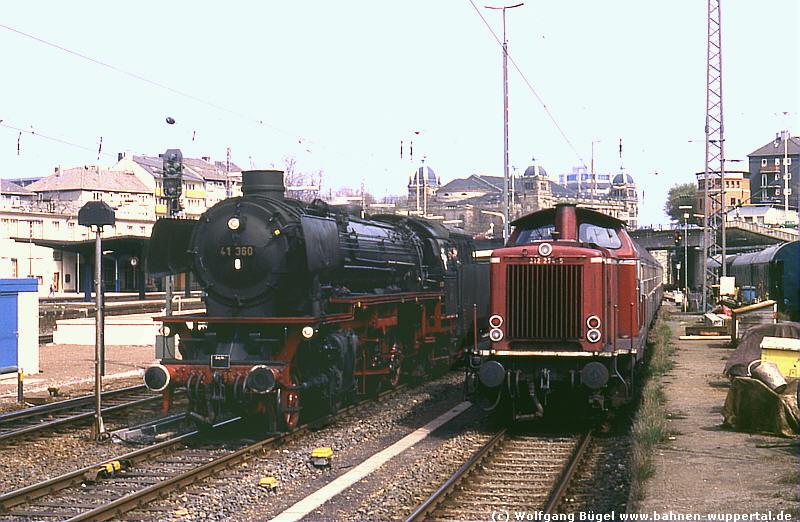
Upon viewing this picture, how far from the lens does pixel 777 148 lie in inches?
5005

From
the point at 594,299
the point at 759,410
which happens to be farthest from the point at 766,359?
the point at 594,299

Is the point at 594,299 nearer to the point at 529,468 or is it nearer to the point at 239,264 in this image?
the point at 529,468

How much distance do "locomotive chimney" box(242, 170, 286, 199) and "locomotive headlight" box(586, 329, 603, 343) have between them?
558 cm

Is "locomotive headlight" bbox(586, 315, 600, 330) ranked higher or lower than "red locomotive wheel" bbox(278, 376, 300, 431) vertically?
higher

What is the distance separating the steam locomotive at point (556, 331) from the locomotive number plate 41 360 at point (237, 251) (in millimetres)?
3762

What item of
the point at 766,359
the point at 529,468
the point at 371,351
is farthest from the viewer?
the point at 371,351

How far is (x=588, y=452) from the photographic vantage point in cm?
1163

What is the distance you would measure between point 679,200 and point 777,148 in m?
16.3

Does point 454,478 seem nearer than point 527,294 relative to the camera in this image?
Yes

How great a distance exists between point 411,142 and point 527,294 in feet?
129

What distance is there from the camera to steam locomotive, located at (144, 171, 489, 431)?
42.0 feet

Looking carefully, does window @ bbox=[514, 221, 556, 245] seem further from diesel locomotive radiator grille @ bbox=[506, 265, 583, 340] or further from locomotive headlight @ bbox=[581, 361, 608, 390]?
locomotive headlight @ bbox=[581, 361, 608, 390]

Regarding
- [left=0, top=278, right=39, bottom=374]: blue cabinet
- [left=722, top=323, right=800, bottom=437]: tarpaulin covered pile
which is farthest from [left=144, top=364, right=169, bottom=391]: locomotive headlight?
[left=0, top=278, right=39, bottom=374]: blue cabinet

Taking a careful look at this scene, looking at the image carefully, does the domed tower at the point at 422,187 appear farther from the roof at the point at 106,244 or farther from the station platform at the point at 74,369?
the station platform at the point at 74,369
